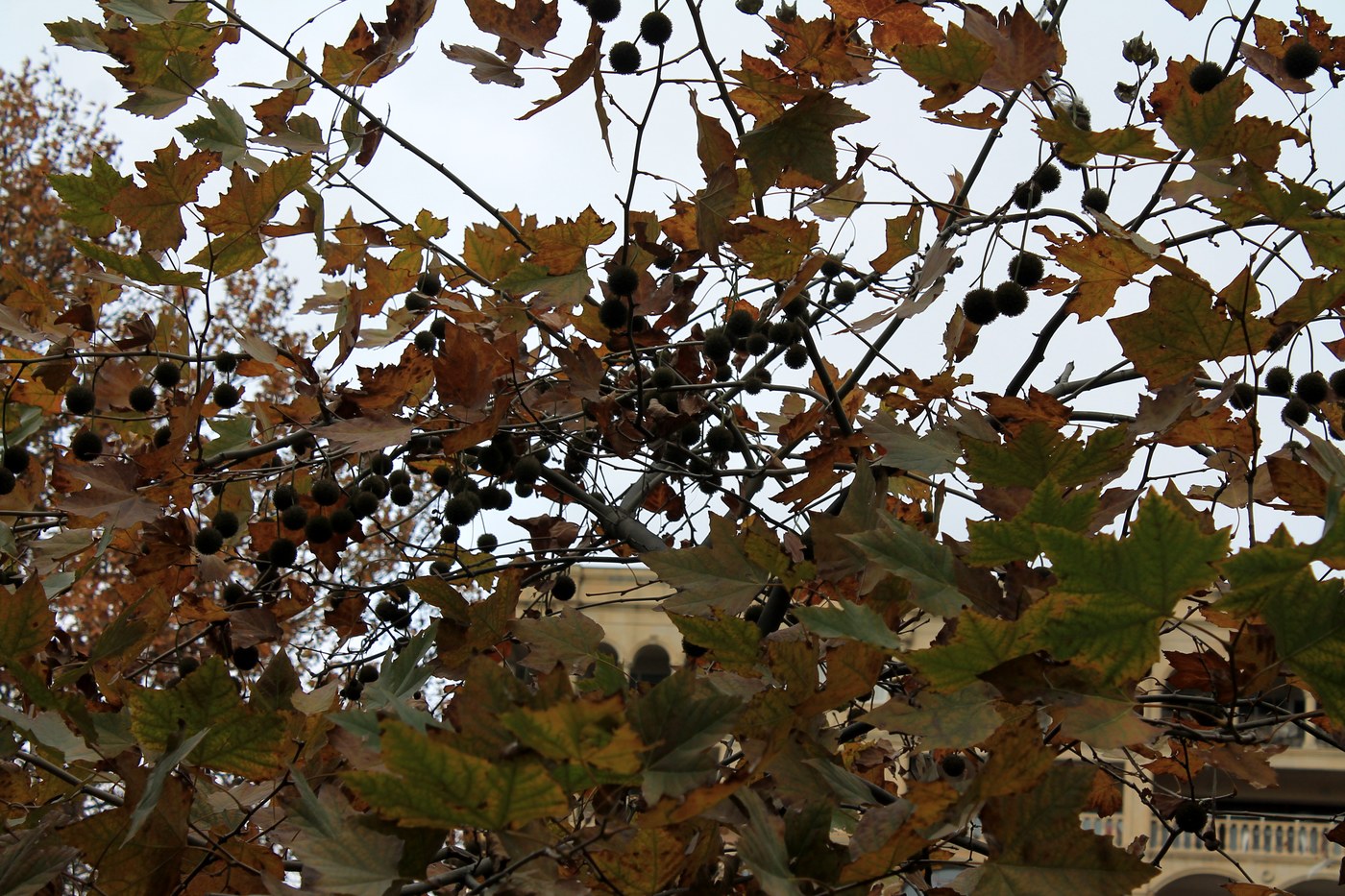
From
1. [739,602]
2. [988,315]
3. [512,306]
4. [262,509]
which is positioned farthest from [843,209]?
[262,509]

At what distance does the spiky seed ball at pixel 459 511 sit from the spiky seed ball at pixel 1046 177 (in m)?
1.33

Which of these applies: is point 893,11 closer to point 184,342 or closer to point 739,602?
point 739,602

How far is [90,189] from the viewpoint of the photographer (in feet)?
6.98

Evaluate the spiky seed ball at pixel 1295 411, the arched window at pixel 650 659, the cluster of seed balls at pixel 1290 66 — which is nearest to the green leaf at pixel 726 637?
the spiky seed ball at pixel 1295 411

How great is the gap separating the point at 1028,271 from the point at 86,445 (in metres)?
1.99

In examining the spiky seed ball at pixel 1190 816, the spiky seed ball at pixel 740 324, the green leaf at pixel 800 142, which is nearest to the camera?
the green leaf at pixel 800 142

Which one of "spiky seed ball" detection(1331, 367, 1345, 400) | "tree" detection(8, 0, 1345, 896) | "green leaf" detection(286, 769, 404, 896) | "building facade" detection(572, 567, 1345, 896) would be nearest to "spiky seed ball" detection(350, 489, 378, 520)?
"tree" detection(8, 0, 1345, 896)

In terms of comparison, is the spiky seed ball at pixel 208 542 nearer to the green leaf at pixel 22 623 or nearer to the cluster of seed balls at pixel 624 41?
the green leaf at pixel 22 623

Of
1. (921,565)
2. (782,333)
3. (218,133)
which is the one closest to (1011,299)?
(782,333)

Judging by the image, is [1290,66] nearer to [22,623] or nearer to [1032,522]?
[1032,522]

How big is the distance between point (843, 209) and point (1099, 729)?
1.37 m

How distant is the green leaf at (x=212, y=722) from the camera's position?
4.17 feet

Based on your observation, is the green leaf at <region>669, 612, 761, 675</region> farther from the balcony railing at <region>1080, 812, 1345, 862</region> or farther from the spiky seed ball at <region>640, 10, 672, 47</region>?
the balcony railing at <region>1080, 812, 1345, 862</region>

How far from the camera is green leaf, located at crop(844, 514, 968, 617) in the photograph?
3.87 feet
